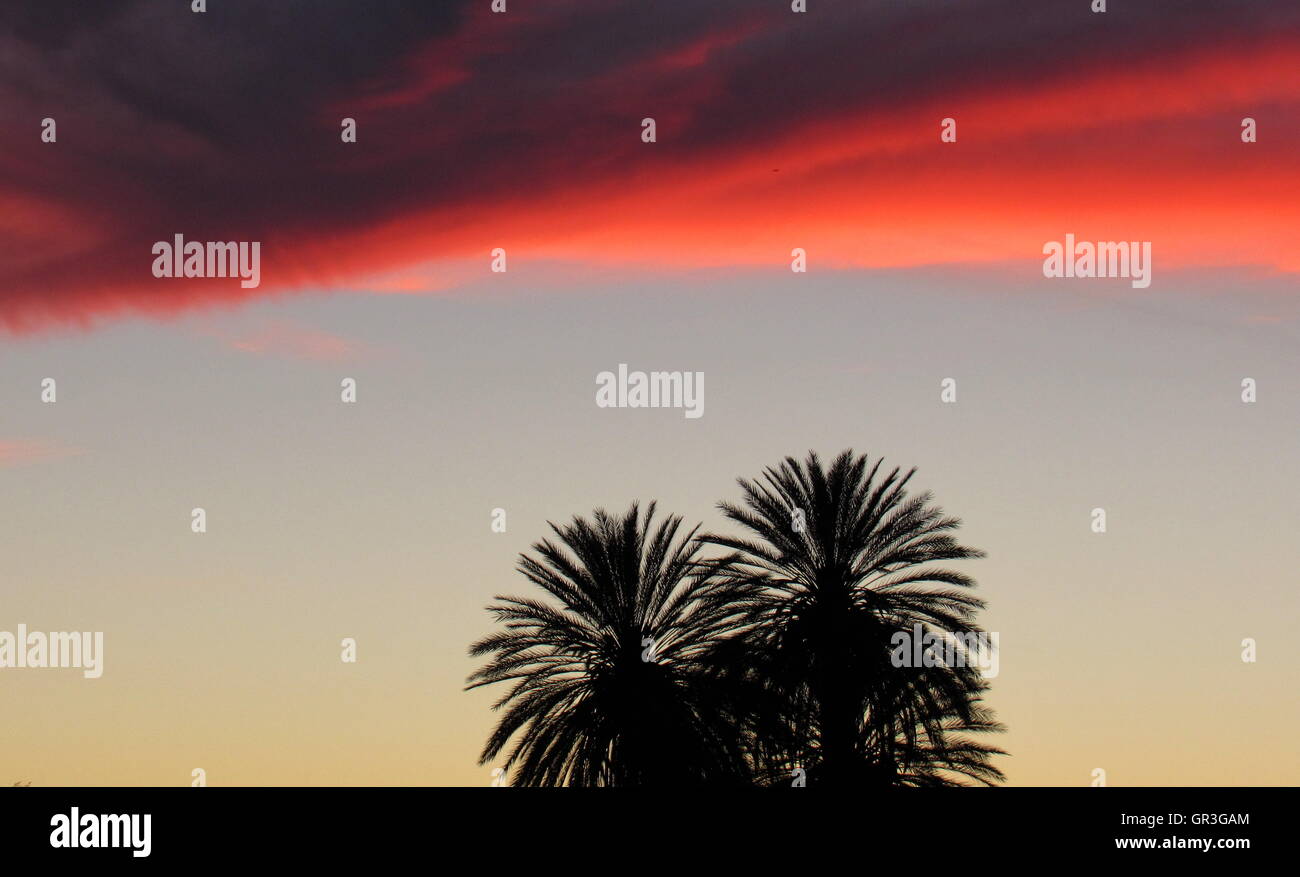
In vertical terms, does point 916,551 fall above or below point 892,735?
above
